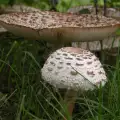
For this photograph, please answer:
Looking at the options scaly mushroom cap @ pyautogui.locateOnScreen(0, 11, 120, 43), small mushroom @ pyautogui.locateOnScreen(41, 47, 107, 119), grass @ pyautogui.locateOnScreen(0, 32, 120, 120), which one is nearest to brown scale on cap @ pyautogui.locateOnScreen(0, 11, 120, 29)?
scaly mushroom cap @ pyautogui.locateOnScreen(0, 11, 120, 43)

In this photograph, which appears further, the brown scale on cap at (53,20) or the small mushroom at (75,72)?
the brown scale on cap at (53,20)

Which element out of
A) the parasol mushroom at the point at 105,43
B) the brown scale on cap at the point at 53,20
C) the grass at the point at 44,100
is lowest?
the grass at the point at 44,100

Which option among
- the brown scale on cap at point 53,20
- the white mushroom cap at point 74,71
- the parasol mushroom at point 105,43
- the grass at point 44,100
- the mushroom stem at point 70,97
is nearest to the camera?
the white mushroom cap at point 74,71

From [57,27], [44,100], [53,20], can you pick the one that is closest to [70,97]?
[44,100]

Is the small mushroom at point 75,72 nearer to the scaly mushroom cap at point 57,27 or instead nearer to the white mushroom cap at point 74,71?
the white mushroom cap at point 74,71

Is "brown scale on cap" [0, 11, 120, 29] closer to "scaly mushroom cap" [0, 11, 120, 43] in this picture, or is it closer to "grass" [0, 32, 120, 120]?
"scaly mushroom cap" [0, 11, 120, 43]

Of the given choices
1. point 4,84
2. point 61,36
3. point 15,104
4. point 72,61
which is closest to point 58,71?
point 72,61

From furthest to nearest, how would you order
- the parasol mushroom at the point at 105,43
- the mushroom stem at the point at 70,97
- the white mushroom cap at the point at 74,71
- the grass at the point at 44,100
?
the parasol mushroom at the point at 105,43 → the mushroom stem at the point at 70,97 → the grass at the point at 44,100 → the white mushroom cap at the point at 74,71

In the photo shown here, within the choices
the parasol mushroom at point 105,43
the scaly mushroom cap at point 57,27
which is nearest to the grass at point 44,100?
the scaly mushroom cap at point 57,27
